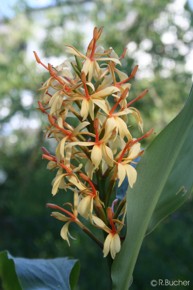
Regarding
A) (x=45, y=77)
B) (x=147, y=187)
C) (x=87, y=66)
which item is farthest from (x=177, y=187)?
(x=45, y=77)

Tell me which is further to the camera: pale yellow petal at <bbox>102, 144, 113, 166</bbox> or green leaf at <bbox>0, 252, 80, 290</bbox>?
green leaf at <bbox>0, 252, 80, 290</bbox>

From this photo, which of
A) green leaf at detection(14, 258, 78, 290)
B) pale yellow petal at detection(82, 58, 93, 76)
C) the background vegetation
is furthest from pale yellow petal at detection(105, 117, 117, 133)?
the background vegetation

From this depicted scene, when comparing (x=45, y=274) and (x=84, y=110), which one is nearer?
(x=84, y=110)

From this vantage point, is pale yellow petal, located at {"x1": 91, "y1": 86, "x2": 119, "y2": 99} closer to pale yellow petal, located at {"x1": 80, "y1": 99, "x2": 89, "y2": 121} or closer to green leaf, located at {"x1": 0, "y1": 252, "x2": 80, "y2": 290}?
pale yellow petal, located at {"x1": 80, "y1": 99, "x2": 89, "y2": 121}

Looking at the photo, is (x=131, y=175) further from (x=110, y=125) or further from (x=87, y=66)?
(x=87, y=66)

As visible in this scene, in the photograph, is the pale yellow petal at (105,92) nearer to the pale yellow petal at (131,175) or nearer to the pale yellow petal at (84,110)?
the pale yellow petal at (84,110)

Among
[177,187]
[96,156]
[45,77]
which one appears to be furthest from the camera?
[45,77]

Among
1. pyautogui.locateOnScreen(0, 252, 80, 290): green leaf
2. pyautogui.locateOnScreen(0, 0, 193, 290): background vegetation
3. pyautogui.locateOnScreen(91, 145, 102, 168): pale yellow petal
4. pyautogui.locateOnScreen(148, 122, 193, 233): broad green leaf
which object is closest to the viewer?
pyautogui.locateOnScreen(91, 145, 102, 168): pale yellow petal
